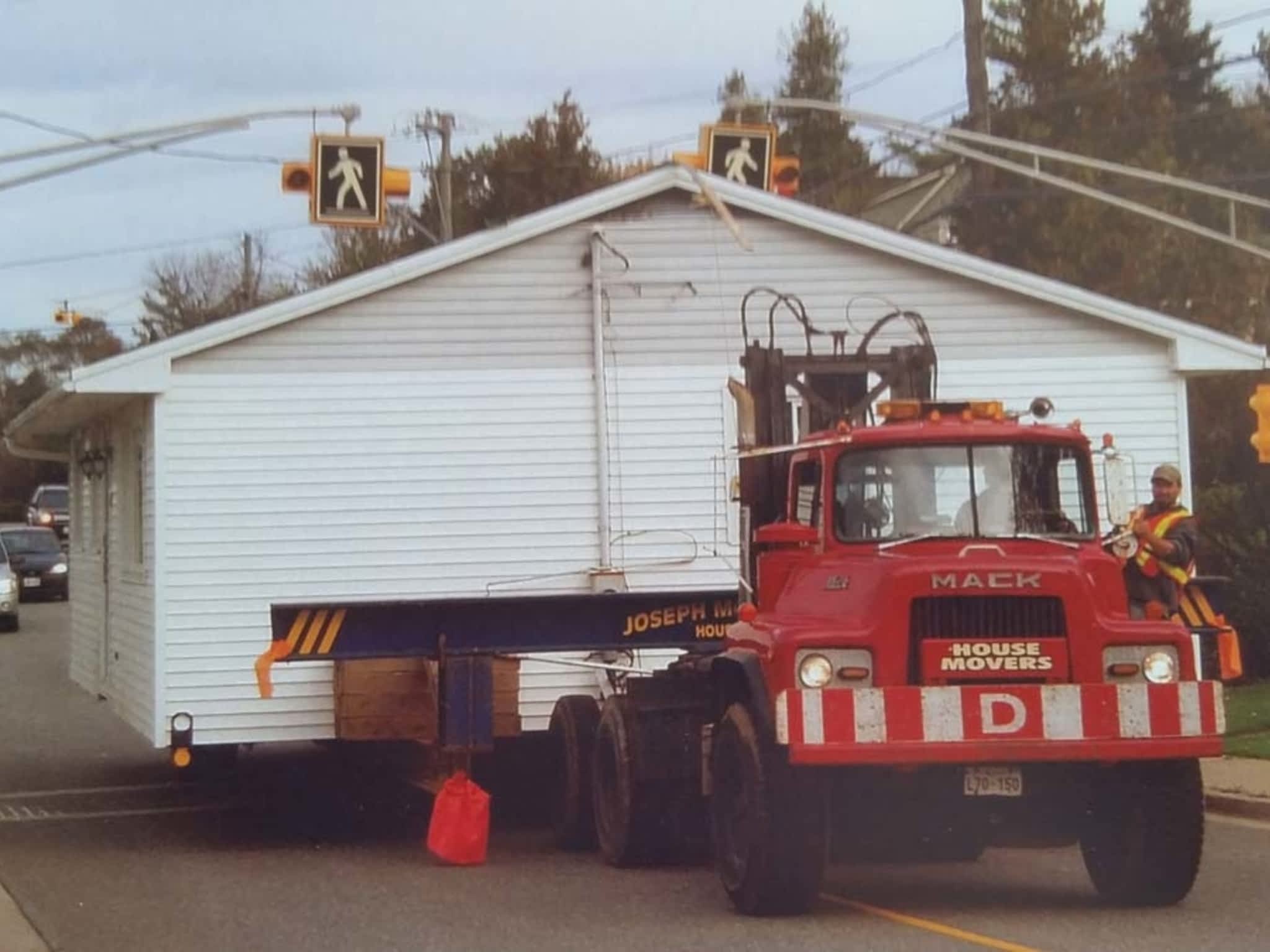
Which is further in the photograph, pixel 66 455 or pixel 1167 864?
pixel 66 455

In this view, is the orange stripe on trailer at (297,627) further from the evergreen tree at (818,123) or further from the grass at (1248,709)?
the evergreen tree at (818,123)

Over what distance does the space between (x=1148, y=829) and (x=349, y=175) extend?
46.9ft

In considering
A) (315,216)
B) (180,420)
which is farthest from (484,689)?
(315,216)

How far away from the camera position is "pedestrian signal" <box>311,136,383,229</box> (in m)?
23.1

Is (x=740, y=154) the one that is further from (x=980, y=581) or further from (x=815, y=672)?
(x=815, y=672)

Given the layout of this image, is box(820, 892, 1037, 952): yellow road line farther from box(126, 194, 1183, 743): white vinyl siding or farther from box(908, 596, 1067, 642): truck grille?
box(126, 194, 1183, 743): white vinyl siding

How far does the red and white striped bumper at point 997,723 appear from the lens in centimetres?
1053

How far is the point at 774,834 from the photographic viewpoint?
10.8 metres

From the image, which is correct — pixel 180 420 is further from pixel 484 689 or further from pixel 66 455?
pixel 66 455

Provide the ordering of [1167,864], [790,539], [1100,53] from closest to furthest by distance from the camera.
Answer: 1. [1167,864]
2. [790,539]
3. [1100,53]

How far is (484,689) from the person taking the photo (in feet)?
46.3

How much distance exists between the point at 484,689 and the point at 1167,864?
485cm

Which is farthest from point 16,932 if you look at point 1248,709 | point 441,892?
point 1248,709

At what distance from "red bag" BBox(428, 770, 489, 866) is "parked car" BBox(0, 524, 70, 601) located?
3337 cm
